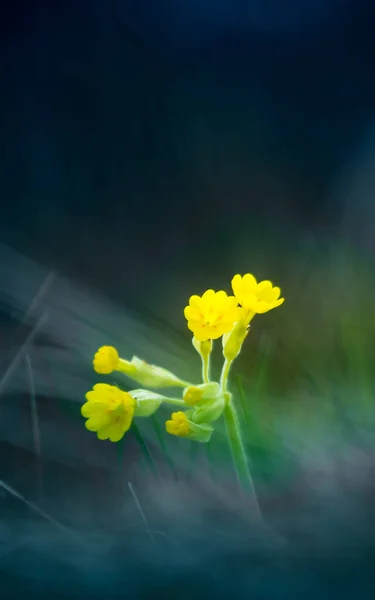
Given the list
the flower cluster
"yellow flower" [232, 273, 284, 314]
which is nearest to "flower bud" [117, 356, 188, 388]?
the flower cluster

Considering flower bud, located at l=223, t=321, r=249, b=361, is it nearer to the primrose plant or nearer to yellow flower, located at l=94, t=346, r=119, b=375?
the primrose plant

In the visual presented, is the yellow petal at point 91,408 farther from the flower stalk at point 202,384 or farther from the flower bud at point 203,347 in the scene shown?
the flower bud at point 203,347

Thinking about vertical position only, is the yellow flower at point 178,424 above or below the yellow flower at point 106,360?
below

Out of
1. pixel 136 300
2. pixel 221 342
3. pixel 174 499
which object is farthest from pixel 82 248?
pixel 174 499

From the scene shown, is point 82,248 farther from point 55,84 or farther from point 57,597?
point 57,597

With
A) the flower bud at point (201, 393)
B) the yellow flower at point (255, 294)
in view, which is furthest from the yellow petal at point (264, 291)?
the flower bud at point (201, 393)

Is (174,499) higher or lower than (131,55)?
lower
